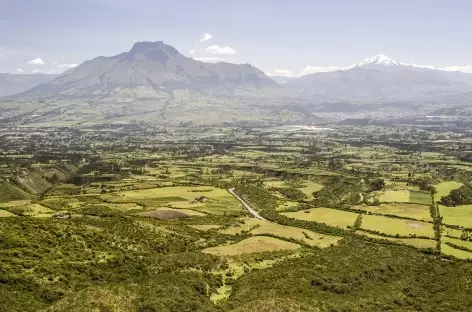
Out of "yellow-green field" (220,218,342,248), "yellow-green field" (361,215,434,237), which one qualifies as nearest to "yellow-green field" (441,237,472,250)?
"yellow-green field" (361,215,434,237)

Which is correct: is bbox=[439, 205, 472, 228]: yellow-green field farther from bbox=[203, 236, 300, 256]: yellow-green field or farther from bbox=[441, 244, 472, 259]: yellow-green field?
bbox=[203, 236, 300, 256]: yellow-green field

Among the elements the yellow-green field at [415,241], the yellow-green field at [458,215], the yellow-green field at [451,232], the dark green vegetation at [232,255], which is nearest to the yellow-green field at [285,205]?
the dark green vegetation at [232,255]

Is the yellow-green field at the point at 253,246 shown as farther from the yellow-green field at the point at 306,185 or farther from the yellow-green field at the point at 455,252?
the yellow-green field at the point at 306,185

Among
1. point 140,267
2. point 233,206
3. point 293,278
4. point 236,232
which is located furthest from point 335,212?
point 140,267

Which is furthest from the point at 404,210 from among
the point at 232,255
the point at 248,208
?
the point at 232,255

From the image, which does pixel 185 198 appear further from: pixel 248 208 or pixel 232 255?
pixel 232 255
